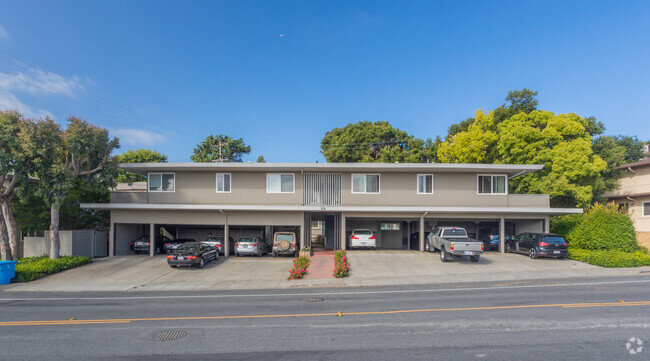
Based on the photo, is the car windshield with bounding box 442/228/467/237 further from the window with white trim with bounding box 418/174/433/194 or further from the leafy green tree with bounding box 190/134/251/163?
the leafy green tree with bounding box 190/134/251/163

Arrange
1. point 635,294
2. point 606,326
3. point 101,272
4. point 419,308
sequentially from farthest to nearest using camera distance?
point 101,272
point 635,294
point 419,308
point 606,326

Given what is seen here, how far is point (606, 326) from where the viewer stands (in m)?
8.52

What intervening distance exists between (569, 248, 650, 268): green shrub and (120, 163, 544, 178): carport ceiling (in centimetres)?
570

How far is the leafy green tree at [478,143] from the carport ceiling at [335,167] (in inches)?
460

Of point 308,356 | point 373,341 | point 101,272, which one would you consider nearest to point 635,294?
point 373,341

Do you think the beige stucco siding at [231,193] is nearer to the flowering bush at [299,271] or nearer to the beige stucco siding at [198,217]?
the beige stucco siding at [198,217]

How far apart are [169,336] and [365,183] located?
16.7m

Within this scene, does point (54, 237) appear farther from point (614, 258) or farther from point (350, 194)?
point (614, 258)

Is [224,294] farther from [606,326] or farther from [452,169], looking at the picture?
[452,169]

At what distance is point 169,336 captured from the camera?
8.17 metres

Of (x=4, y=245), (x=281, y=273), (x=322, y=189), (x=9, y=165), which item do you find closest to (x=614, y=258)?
(x=322, y=189)

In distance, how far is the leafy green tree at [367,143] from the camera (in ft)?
155

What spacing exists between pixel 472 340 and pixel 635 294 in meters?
8.68

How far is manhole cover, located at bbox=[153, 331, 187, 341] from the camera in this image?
26.2 feet
